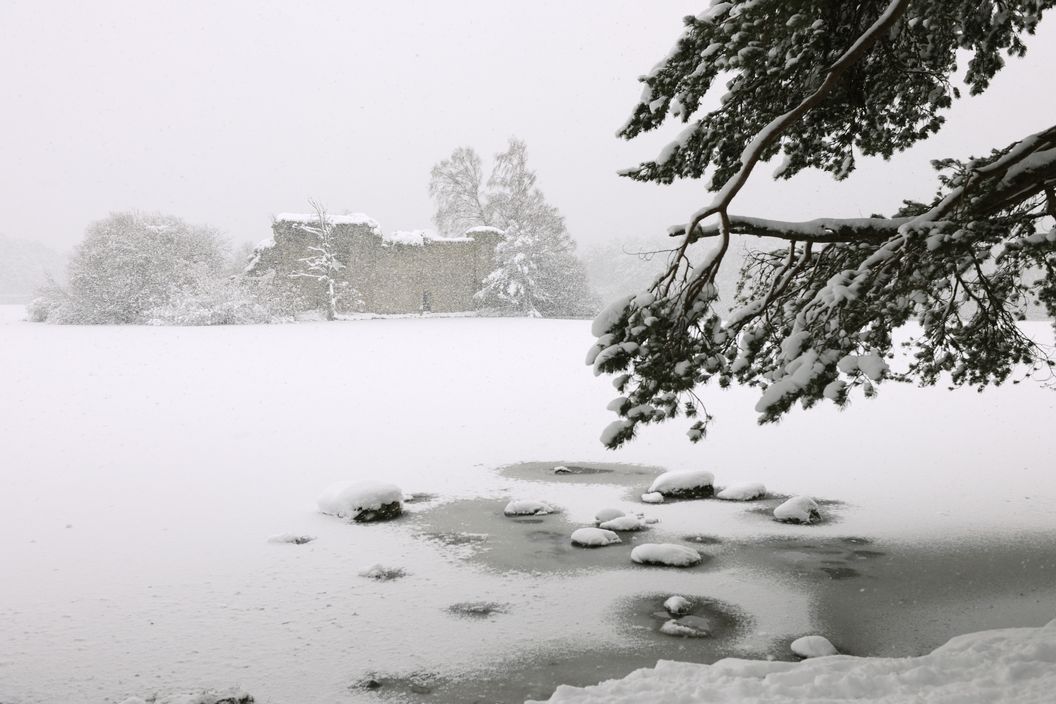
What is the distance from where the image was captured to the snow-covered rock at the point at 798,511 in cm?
761

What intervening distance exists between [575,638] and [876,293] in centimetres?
312

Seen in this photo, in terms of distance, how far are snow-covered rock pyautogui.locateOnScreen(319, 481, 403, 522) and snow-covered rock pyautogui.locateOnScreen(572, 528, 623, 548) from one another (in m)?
2.20

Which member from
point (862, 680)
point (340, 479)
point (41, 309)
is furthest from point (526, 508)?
point (41, 309)

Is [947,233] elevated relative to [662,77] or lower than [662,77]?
lower

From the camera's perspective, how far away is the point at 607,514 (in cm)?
763

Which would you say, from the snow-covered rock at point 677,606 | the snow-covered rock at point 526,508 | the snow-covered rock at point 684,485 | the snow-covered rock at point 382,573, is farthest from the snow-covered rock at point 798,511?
the snow-covered rock at point 382,573

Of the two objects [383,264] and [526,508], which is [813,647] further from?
[383,264]

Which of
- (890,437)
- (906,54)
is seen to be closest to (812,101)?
(906,54)

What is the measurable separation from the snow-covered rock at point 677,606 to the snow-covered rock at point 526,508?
2.74 m

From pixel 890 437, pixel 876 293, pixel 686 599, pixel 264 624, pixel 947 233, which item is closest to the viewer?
pixel 947 233

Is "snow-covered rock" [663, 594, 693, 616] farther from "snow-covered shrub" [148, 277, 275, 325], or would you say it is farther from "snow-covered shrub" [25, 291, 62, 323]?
"snow-covered shrub" [25, 291, 62, 323]

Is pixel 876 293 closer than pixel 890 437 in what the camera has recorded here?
Yes

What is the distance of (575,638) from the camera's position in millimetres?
4801

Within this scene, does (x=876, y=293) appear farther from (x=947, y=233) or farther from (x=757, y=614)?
(x=757, y=614)
